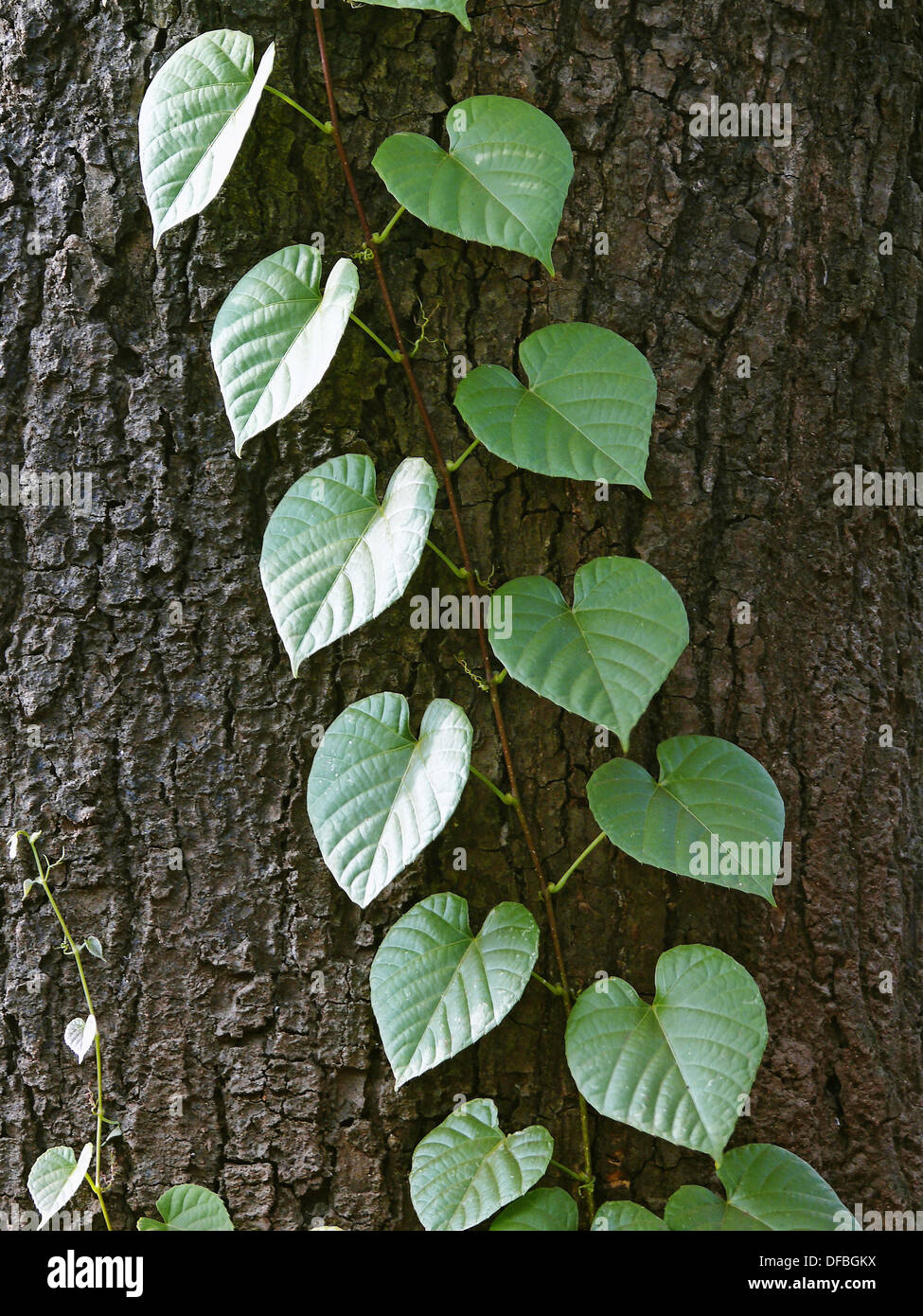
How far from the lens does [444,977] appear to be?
93 centimetres

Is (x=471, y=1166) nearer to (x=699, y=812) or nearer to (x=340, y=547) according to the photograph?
(x=699, y=812)

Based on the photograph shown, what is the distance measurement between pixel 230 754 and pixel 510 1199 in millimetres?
541

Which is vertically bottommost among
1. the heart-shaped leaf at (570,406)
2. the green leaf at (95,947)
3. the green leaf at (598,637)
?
the green leaf at (95,947)

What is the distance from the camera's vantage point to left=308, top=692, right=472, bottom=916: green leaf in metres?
0.86

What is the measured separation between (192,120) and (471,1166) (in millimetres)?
1098

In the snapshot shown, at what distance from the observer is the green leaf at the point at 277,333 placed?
0.88m

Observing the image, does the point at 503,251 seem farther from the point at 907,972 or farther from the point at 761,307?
the point at 907,972

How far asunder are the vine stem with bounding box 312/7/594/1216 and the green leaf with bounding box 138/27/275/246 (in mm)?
97

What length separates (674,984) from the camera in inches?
36.6

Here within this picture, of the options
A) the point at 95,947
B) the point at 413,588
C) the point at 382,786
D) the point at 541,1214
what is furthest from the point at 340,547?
the point at 541,1214

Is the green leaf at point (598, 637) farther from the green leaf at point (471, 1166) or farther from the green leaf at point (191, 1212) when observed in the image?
the green leaf at point (191, 1212)

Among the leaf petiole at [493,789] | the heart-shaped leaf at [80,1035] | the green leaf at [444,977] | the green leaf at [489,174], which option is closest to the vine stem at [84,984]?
the heart-shaped leaf at [80,1035]

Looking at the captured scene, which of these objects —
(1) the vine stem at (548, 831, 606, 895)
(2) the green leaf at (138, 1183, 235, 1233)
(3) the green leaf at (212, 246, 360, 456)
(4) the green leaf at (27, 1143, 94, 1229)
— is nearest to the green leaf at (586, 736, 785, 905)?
(1) the vine stem at (548, 831, 606, 895)

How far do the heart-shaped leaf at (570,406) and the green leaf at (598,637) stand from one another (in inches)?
4.3
